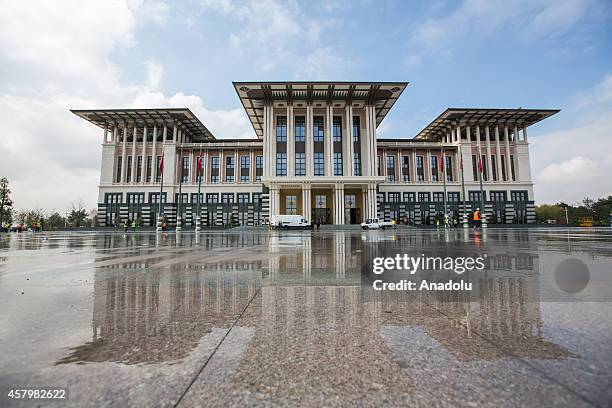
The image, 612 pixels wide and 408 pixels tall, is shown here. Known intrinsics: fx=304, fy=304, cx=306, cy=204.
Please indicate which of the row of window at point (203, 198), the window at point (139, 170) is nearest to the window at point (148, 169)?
the window at point (139, 170)

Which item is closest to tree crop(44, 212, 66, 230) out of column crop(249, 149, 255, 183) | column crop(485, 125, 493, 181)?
column crop(249, 149, 255, 183)

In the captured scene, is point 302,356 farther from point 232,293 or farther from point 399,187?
point 399,187

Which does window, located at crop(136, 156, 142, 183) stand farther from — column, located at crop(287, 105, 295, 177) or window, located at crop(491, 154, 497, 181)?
window, located at crop(491, 154, 497, 181)

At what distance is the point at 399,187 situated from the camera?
51.2 metres

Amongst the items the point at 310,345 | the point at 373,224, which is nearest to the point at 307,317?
the point at 310,345

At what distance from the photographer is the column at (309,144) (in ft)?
145

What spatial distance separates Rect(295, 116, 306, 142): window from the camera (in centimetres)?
4619

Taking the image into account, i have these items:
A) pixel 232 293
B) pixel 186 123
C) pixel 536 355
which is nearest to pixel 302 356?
pixel 536 355

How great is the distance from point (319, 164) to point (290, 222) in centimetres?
1120

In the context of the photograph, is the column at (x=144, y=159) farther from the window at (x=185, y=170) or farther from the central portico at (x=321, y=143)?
the central portico at (x=321, y=143)

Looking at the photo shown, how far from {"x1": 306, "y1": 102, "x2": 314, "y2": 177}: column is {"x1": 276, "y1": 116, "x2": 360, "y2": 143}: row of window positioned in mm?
1224

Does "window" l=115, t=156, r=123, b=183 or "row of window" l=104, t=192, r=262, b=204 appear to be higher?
"window" l=115, t=156, r=123, b=183

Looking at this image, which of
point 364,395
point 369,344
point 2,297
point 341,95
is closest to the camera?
point 364,395

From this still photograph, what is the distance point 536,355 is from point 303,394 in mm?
1218
